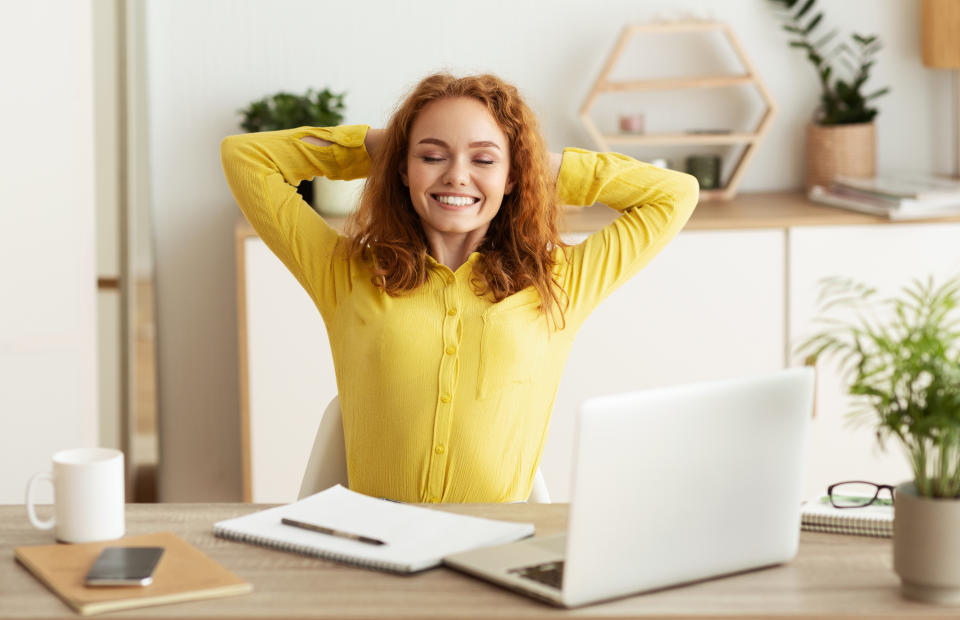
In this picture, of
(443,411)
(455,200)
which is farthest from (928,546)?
(455,200)

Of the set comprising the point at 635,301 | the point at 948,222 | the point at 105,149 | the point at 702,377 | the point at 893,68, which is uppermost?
the point at 893,68

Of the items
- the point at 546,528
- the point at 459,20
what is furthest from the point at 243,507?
the point at 459,20

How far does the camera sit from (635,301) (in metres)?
3.18

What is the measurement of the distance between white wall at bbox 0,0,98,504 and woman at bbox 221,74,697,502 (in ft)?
3.26

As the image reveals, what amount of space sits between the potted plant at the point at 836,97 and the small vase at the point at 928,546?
7.69 feet

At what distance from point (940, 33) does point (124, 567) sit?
112 inches

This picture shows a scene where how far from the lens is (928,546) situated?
1223 mm

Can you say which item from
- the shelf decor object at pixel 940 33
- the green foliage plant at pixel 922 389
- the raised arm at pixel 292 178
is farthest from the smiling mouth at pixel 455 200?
the shelf decor object at pixel 940 33

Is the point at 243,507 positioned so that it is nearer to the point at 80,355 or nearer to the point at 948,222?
the point at 80,355

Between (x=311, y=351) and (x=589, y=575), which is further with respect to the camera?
(x=311, y=351)

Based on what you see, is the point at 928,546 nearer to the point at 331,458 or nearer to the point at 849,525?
the point at 849,525

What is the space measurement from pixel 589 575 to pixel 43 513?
2.45 feet

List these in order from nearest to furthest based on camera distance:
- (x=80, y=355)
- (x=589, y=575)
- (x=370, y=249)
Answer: (x=589, y=575), (x=370, y=249), (x=80, y=355)

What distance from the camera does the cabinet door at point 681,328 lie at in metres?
3.16
